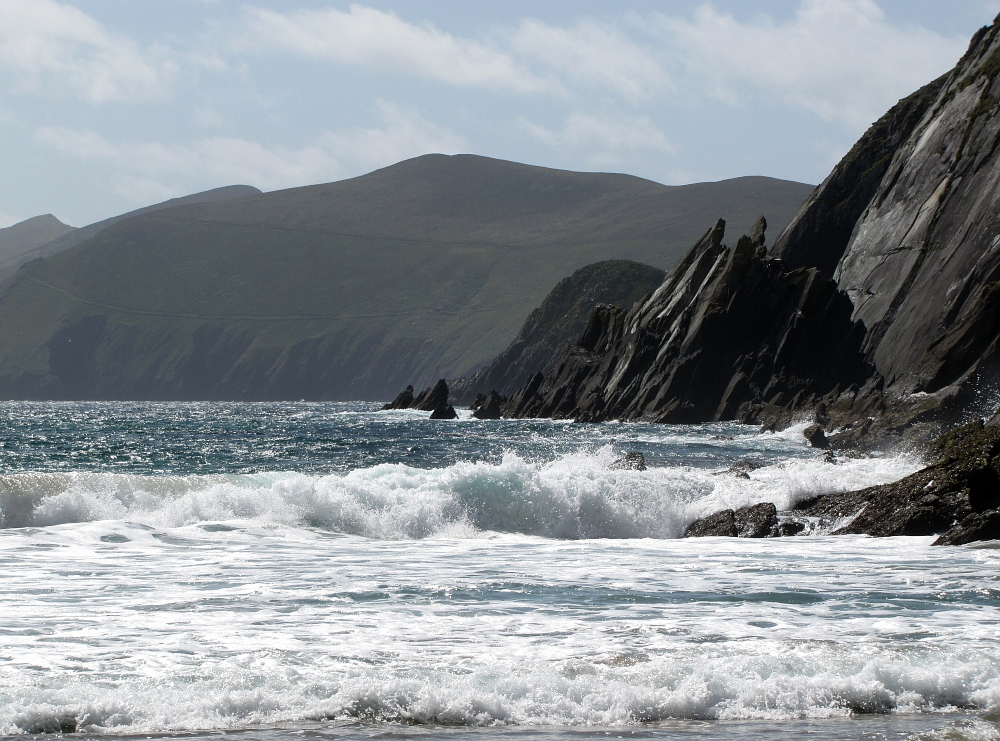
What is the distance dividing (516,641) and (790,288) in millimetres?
59803

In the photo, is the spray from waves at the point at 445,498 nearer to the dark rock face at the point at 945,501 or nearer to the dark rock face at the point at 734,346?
the dark rock face at the point at 945,501

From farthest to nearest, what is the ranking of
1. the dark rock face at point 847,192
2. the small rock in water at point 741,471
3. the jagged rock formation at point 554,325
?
the jagged rock formation at point 554,325 → the dark rock face at point 847,192 → the small rock in water at point 741,471

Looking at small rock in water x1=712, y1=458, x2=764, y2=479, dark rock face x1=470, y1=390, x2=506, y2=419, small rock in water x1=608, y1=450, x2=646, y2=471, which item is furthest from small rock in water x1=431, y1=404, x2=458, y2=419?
small rock in water x1=712, y1=458, x2=764, y2=479

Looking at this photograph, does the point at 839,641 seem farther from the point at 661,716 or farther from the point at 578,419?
the point at 578,419

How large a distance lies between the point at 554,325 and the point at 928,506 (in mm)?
133784

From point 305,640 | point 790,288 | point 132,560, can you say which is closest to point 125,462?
point 132,560

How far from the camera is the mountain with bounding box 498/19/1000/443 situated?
48.7 metres

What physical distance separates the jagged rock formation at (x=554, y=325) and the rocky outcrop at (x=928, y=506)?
121 metres

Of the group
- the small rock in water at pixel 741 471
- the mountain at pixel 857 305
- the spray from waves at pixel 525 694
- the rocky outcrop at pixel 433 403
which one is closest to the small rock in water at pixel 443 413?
the rocky outcrop at pixel 433 403

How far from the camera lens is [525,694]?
843cm

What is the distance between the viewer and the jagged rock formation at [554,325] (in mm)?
145125

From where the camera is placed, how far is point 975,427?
20188mm

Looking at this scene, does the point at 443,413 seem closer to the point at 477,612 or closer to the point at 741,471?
the point at 741,471

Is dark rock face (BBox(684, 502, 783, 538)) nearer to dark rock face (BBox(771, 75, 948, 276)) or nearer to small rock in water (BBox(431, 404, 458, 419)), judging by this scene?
dark rock face (BBox(771, 75, 948, 276))
